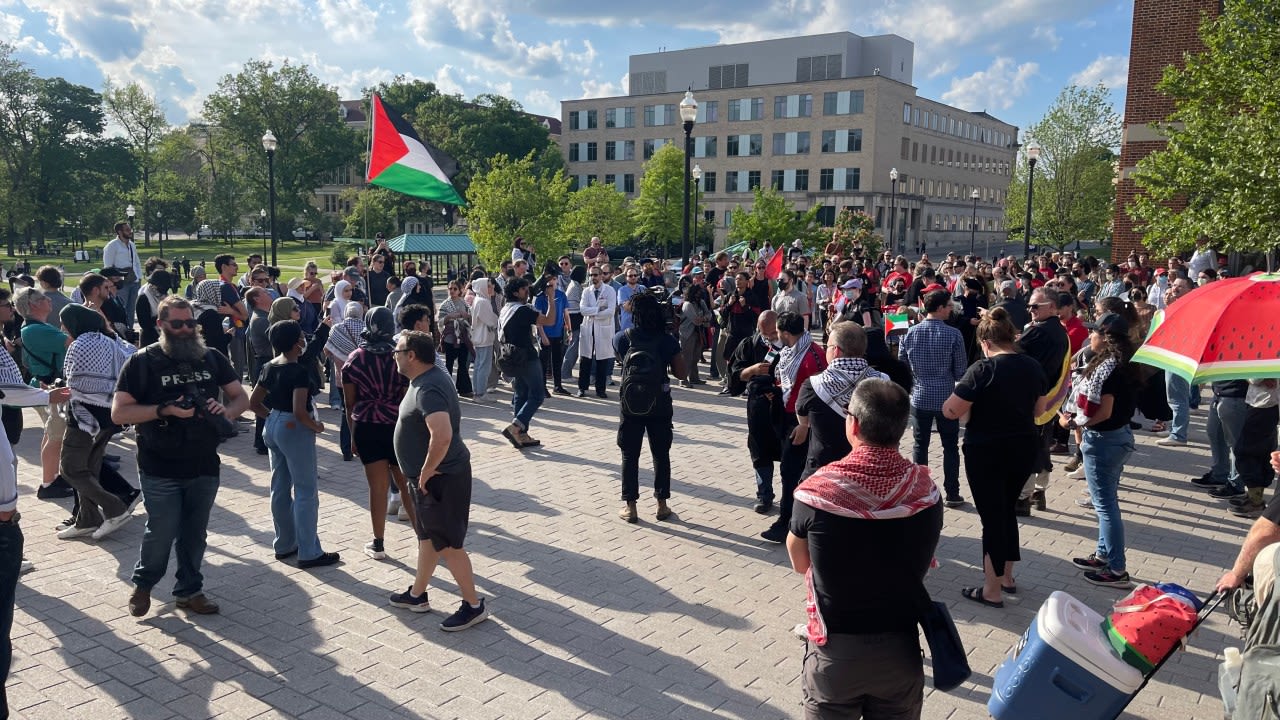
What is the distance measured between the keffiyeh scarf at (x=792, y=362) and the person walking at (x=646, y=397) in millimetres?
1080

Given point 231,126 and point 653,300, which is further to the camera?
point 231,126

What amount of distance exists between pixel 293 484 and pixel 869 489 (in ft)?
16.1

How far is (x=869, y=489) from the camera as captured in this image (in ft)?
10.3

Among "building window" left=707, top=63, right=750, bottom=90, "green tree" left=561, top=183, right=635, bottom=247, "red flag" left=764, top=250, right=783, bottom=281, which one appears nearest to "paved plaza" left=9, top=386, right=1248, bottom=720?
"red flag" left=764, top=250, right=783, bottom=281

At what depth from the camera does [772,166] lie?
76812 mm

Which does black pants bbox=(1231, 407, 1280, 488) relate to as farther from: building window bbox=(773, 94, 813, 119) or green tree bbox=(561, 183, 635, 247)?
building window bbox=(773, 94, 813, 119)

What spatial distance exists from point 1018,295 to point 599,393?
22.0 ft

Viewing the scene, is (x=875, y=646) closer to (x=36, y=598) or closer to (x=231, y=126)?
(x=36, y=598)

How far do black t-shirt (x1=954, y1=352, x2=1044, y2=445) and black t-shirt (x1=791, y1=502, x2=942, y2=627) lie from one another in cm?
285

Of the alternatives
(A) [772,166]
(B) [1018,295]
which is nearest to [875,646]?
(B) [1018,295]

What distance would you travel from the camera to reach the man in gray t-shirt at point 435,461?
533cm

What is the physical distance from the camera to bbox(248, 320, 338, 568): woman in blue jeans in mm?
6340

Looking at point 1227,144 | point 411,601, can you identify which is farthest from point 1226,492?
point 1227,144

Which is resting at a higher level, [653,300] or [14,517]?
[653,300]
